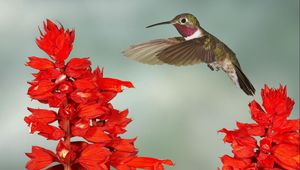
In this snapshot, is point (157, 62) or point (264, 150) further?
point (157, 62)

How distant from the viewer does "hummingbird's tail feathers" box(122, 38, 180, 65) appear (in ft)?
24.5

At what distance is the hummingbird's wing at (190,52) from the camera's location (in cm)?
685

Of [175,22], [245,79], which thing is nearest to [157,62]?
[175,22]

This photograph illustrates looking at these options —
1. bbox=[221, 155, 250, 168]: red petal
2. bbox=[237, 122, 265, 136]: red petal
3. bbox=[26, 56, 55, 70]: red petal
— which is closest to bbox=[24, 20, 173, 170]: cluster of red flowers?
bbox=[26, 56, 55, 70]: red petal

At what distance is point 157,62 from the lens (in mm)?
7594

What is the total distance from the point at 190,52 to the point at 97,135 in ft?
14.6

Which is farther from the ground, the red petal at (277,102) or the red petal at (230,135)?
the red petal at (277,102)

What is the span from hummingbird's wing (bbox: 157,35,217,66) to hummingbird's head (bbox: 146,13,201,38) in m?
0.19

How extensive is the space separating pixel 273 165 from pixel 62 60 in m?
1.22

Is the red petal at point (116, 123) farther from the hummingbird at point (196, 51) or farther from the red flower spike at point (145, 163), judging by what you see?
the hummingbird at point (196, 51)

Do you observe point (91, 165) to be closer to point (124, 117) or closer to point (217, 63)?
point (124, 117)

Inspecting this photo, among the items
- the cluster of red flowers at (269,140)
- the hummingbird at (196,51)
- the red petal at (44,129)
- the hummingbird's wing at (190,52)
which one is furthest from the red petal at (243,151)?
the hummingbird at (196,51)

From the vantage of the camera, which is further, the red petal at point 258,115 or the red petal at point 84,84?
the red petal at point 258,115

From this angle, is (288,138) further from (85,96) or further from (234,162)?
(85,96)
